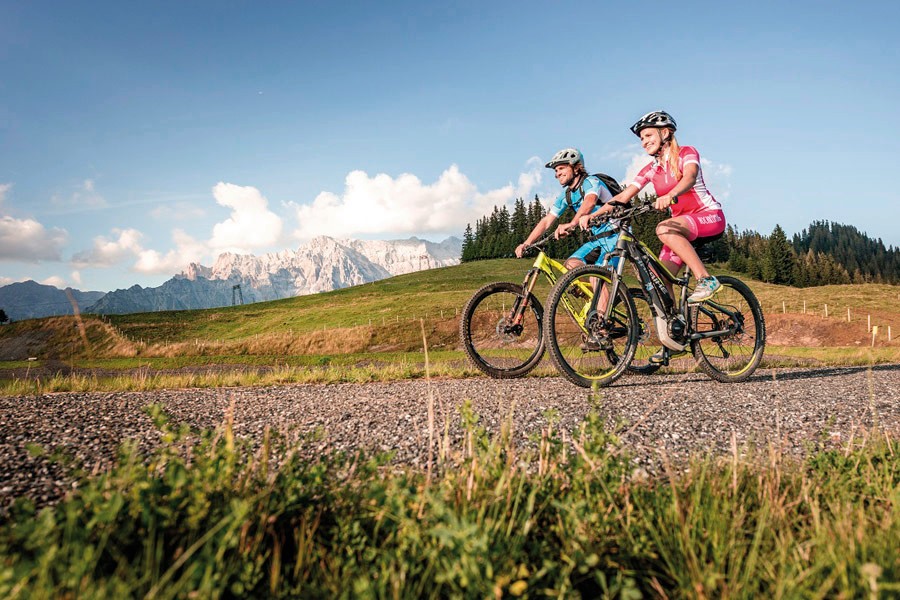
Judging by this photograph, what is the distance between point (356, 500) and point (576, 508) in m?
0.91

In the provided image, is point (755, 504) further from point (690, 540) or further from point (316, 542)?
point (316, 542)

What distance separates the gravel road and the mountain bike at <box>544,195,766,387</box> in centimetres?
46

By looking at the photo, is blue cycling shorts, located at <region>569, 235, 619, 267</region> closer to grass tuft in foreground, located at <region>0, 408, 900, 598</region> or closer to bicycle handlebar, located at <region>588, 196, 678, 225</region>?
bicycle handlebar, located at <region>588, 196, 678, 225</region>

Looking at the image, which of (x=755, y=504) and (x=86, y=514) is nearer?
(x=86, y=514)

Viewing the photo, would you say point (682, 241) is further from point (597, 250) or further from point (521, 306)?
point (521, 306)

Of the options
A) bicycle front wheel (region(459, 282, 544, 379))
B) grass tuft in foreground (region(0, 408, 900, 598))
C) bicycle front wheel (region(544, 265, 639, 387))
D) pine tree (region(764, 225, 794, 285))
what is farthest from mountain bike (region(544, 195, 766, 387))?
pine tree (region(764, 225, 794, 285))

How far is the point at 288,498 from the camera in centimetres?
199

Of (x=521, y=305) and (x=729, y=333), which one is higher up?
(x=521, y=305)

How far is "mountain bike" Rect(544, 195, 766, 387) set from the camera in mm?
6184

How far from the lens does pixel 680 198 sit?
6.61 metres

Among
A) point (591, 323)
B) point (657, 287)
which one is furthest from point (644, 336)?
point (591, 323)

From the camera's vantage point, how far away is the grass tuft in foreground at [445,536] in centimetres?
150

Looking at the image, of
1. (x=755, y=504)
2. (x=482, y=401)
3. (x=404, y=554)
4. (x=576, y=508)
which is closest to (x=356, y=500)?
(x=404, y=554)

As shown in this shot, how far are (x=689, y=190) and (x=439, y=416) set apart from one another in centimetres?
466
